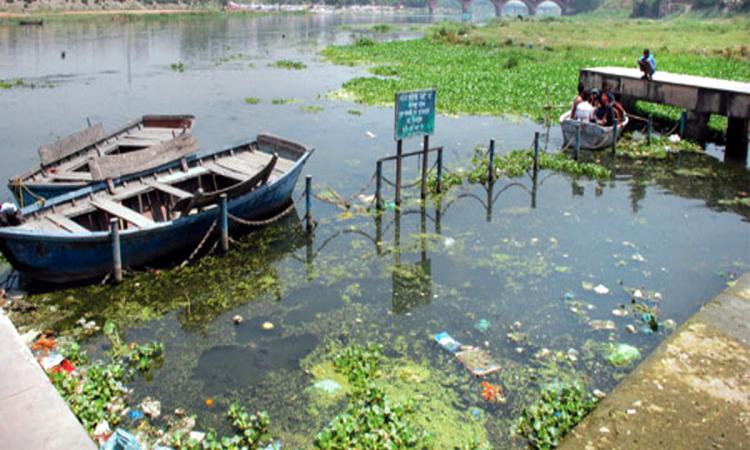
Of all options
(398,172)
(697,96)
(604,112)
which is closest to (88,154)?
(398,172)

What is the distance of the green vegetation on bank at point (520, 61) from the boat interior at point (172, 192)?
38.2ft

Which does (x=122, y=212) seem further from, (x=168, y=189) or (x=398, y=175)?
(x=398, y=175)

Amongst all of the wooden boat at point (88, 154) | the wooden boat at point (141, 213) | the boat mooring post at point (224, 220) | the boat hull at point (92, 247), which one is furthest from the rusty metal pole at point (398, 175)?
the wooden boat at point (88, 154)

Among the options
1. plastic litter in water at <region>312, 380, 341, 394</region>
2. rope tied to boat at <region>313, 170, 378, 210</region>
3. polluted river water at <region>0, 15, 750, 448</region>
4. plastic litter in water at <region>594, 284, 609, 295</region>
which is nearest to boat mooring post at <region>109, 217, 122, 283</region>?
polluted river water at <region>0, 15, 750, 448</region>

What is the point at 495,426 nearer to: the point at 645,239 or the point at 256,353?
the point at 256,353

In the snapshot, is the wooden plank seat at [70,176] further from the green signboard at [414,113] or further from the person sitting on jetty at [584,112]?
the person sitting on jetty at [584,112]

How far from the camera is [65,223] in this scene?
31.8 feet

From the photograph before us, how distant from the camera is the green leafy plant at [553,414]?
248 inches

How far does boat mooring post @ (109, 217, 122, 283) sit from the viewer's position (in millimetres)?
9101

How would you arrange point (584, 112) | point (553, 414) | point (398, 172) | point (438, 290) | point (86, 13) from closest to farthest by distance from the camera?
point (553, 414) → point (438, 290) → point (398, 172) → point (584, 112) → point (86, 13)

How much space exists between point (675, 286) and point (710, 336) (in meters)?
2.45

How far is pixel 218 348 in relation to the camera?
823 cm

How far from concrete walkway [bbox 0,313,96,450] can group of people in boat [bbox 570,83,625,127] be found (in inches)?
612

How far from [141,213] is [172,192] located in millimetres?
705
